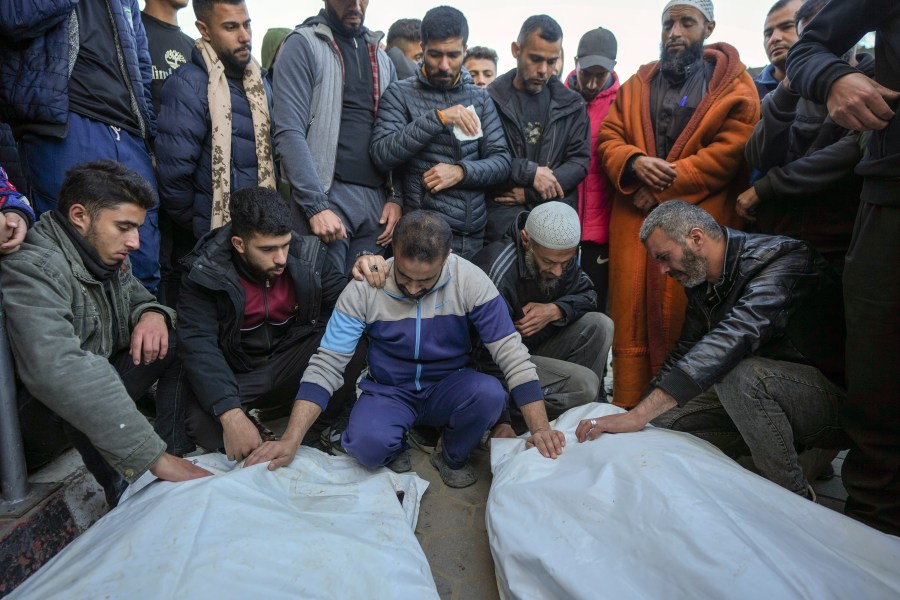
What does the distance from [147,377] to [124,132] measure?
121 cm

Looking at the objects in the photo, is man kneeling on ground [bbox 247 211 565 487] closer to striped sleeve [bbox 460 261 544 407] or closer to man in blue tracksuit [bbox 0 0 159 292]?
striped sleeve [bbox 460 261 544 407]

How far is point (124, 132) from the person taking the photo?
100 inches

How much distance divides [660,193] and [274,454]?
2358 mm

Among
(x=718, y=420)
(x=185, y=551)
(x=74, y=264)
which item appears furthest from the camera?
(x=718, y=420)

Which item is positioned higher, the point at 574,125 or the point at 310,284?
the point at 574,125

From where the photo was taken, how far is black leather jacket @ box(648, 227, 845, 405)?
6.81 feet

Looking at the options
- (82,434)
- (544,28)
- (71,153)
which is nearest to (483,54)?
(544,28)

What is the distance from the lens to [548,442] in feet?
6.59

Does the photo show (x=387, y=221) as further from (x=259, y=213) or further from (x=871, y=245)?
(x=871, y=245)

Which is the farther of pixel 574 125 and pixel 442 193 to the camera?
pixel 574 125

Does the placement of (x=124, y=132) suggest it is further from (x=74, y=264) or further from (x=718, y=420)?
(x=718, y=420)

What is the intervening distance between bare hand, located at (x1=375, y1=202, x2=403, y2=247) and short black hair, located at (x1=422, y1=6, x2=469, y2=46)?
91 cm

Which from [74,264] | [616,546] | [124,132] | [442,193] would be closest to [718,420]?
[616,546]

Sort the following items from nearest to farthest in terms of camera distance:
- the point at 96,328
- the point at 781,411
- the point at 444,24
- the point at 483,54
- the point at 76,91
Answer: the point at 96,328 < the point at 781,411 < the point at 76,91 < the point at 444,24 < the point at 483,54
